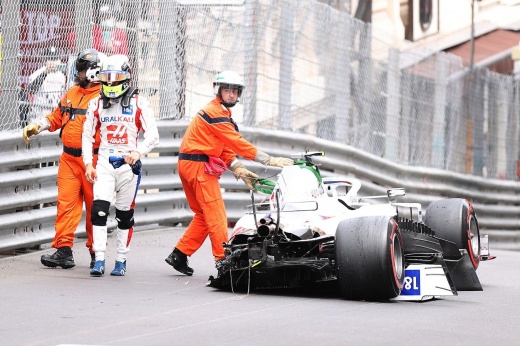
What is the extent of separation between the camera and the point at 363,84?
60.5 feet

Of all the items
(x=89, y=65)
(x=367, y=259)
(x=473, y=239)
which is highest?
(x=89, y=65)

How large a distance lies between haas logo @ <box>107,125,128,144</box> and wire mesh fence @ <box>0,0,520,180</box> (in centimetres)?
157

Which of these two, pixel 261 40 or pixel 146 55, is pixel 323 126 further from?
pixel 146 55

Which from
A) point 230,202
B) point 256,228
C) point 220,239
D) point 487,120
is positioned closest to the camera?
point 256,228

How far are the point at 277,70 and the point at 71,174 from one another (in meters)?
5.66

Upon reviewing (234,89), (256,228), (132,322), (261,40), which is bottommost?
(132,322)

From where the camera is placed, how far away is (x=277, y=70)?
1636 centimetres

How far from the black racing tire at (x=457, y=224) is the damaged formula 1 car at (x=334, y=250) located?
13.3 inches

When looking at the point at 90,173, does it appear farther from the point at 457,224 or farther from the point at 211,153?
the point at 457,224

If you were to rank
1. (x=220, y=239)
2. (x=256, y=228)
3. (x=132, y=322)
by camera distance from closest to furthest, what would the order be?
1. (x=132, y=322)
2. (x=256, y=228)
3. (x=220, y=239)

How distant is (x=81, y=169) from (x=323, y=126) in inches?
271

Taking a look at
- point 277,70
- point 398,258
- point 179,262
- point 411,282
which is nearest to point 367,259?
point 398,258

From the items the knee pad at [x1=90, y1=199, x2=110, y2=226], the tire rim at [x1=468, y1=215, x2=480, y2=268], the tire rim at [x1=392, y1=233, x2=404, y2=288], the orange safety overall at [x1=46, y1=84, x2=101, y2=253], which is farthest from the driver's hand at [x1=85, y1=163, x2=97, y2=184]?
the tire rim at [x1=468, y1=215, x2=480, y2=268]

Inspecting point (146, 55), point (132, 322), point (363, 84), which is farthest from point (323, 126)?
point (132, 322)
